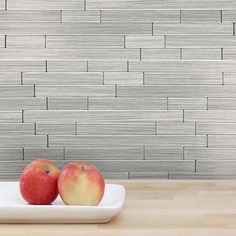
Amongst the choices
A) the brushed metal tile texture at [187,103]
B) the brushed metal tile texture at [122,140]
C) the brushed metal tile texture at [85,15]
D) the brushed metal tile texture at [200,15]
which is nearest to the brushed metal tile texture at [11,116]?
the brushed metal tile texture at [122,140]

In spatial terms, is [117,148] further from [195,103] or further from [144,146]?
[195,103]

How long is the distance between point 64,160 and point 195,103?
42 cm

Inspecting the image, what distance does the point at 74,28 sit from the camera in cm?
179

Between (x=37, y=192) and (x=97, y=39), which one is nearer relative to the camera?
(x=37, y=192)

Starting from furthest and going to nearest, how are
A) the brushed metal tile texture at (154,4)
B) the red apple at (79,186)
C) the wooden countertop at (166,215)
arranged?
1. the brushed metal tile texture at (154,4)
2. the red apple at (79,186)
3. the wooden countertop at (166,215)

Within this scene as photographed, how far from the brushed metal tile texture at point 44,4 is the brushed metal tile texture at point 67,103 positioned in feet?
0.87

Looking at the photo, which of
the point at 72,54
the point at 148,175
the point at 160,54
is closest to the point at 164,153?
the point at 148,175

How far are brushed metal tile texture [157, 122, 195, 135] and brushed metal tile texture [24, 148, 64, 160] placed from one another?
0.99 feet

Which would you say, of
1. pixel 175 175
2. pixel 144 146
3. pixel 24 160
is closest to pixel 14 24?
pixel 24 160

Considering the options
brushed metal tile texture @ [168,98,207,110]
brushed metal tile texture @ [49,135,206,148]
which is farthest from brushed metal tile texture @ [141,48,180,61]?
brushed metal tile texture @ [49,135,206,148]

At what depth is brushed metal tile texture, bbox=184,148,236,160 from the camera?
71.2 inches

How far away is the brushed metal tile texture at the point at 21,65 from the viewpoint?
5.87 ft

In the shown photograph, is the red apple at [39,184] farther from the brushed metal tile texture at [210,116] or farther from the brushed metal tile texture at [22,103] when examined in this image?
the brushed metal tile texture at [210,116]

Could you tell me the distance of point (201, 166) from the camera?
5.94ft
